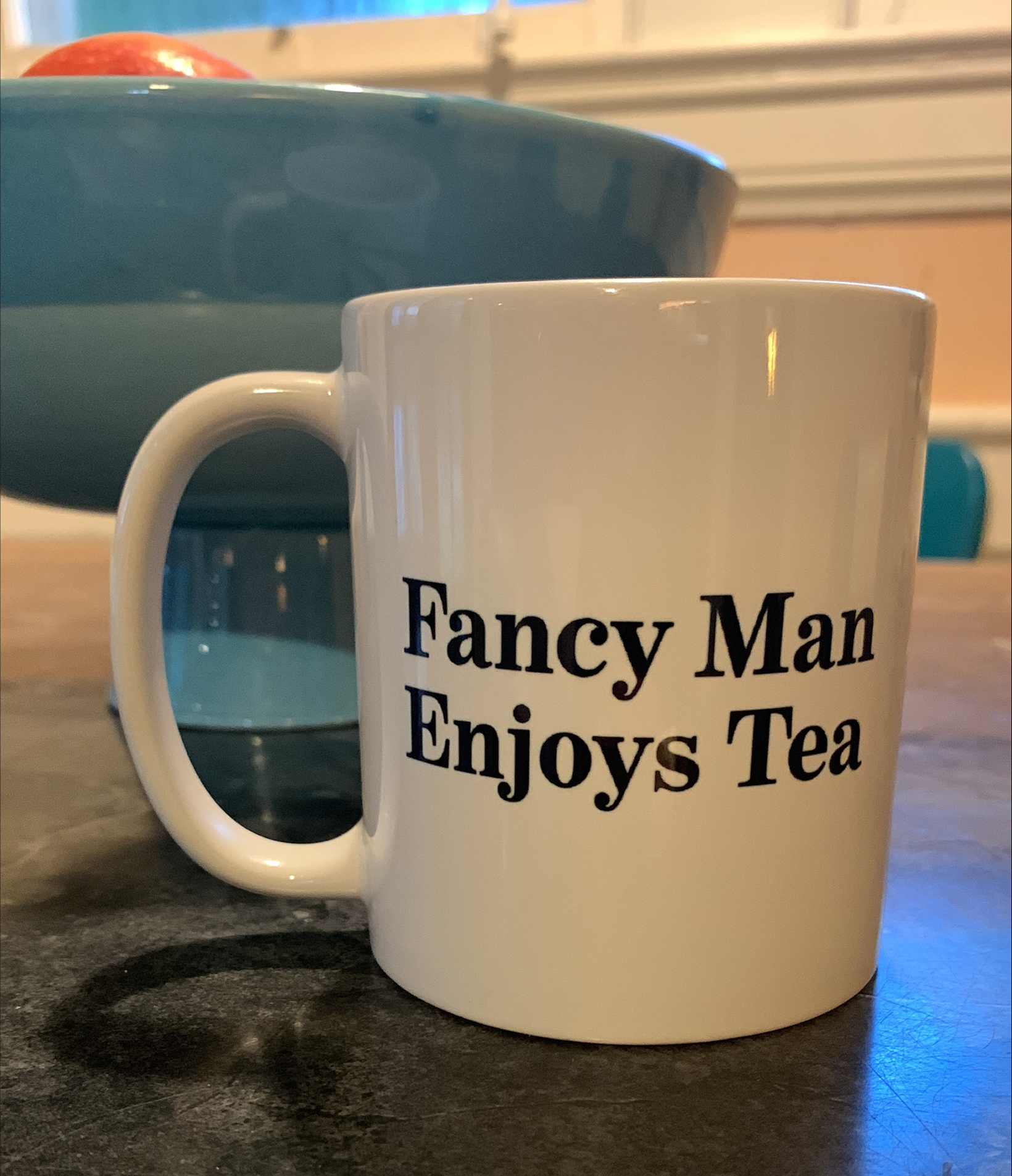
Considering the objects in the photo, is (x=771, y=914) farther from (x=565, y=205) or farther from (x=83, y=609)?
(x=83, y=609)

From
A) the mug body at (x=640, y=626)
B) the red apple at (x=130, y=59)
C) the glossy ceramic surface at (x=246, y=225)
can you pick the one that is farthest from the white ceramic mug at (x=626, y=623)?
the red apple at (x=130, y=59)

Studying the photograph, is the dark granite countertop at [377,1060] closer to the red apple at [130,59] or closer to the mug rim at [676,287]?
the mug rim at [676,287]

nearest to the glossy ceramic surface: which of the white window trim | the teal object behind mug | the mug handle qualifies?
the teal object behind mug

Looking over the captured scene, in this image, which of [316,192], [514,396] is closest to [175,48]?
[316,192]

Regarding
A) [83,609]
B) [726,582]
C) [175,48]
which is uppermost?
[175,48]

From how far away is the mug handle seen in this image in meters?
0.26

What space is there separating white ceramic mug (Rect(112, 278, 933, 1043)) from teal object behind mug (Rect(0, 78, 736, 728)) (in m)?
0.11

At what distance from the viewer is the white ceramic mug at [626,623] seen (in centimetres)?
22

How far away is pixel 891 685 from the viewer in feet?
0.83

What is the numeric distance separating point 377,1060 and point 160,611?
0.39ft

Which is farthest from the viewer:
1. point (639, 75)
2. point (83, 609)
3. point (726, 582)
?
point (639, 75)

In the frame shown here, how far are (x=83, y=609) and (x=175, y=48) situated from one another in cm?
43

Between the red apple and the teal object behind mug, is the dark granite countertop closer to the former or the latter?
the teal object behind mug

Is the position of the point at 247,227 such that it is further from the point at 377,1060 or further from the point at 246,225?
the point at 377,1060
